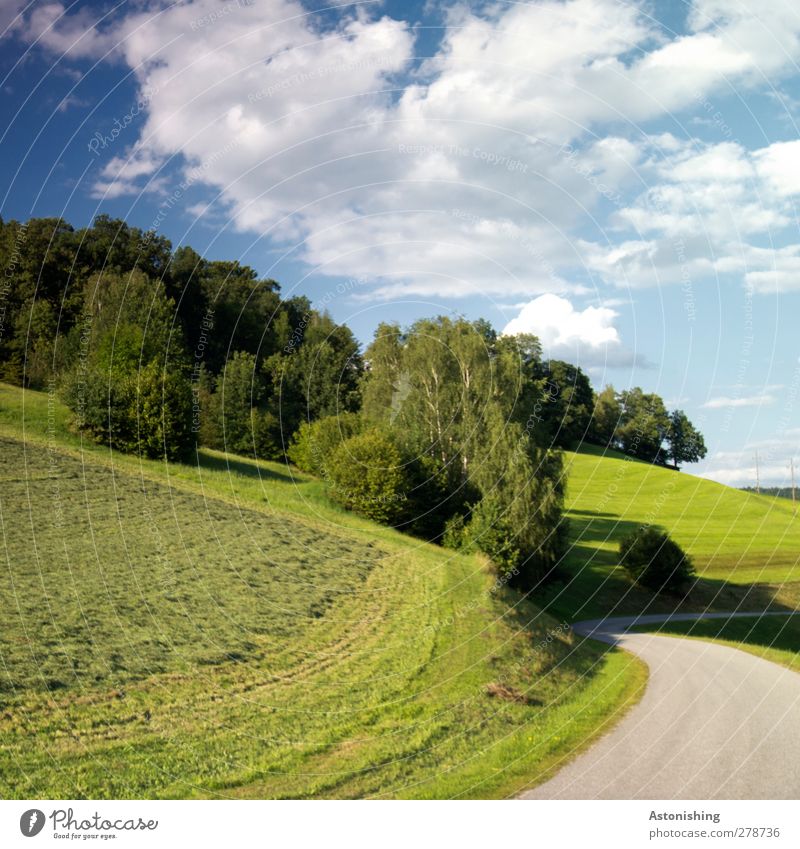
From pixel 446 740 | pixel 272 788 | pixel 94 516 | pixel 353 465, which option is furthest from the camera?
pixel 94 516

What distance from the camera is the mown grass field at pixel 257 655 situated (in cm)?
1049

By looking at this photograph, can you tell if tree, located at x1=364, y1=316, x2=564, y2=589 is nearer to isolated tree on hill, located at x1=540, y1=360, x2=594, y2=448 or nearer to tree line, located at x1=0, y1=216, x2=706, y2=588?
tree line, located at x1=0, y1=216, x2=706, y2=588

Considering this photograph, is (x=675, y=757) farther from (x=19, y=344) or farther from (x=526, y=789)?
(x=19, y=344)

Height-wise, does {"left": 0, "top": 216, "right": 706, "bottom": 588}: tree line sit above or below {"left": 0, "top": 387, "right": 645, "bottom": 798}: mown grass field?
above

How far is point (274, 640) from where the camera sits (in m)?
15.3

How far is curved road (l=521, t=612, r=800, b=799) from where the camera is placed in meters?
10.2

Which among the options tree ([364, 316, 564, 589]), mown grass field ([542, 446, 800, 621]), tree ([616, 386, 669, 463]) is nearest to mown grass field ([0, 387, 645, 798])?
tree ([364, 316, 564, 589])

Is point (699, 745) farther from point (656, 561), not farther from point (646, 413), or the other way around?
point (656, 561)

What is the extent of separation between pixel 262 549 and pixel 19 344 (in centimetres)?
2073

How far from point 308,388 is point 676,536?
39.7 m

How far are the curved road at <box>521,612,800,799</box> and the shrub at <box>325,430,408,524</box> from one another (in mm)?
8436

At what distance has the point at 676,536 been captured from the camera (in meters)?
50.5

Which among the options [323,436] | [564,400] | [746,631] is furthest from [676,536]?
[323,436]

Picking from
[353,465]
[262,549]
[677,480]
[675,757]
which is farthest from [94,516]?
[677,480]
